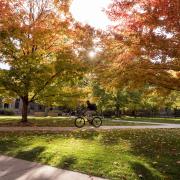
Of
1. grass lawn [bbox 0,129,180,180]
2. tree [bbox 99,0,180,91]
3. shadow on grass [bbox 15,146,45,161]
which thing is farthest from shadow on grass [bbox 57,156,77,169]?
tree [bbox 99,0,180,91]

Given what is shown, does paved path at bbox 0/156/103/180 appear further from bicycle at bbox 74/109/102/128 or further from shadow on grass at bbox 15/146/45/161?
bicycle at bbox 74/109/102/128

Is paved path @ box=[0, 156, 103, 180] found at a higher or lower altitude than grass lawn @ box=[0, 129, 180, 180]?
lower

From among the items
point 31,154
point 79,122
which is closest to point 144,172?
point 31,154

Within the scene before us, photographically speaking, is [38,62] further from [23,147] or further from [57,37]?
[23,147]

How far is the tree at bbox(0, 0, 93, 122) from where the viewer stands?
2095cm

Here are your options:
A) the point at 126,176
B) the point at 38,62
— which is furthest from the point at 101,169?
the point at 38,62

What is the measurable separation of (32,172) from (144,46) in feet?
22.4

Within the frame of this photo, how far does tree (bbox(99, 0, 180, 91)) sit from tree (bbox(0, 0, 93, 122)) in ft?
19.4

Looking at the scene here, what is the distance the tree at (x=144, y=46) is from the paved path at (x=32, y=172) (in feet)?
20.5

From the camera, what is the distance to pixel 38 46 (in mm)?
22828

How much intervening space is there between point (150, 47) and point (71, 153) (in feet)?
16.5

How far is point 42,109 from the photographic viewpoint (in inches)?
2618

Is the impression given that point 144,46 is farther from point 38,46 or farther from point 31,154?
point 38,46

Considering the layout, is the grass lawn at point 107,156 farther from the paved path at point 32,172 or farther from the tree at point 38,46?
the tree at point 38,46
